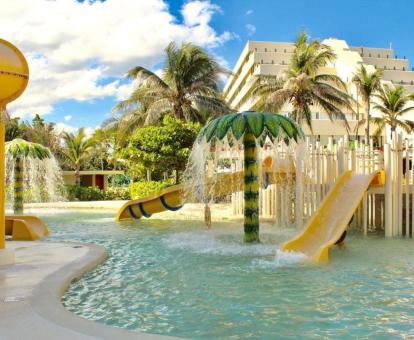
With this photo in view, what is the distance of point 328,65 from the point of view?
191 ft

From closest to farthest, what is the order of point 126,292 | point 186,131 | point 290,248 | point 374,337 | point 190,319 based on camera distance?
point 374,337 → point 190,319 → point 126,292 → point 290,248 → point 186,131

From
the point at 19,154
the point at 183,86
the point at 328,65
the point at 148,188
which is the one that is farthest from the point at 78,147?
the point at 328,65

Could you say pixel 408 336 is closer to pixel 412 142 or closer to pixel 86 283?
pixel 86 283

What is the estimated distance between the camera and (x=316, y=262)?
796 cm

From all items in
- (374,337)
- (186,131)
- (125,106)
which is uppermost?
(125,106)

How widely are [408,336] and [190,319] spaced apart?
2.13 meters

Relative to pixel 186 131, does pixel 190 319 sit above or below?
below

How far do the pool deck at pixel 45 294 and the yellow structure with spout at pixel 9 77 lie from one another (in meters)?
0.92

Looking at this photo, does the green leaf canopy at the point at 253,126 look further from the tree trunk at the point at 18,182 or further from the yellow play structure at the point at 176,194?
the tree trunk at the point at 18,182

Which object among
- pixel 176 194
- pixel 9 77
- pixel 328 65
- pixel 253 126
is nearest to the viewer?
pixel 9 77

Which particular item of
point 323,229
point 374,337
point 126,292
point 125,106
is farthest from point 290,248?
point 125,106

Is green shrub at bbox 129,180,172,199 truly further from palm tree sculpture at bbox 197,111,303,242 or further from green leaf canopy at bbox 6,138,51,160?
palm tree sculpture at bbox 197,111,303,242

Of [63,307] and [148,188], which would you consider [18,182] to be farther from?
[63,307]

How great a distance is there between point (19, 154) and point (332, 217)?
9.90 metres
